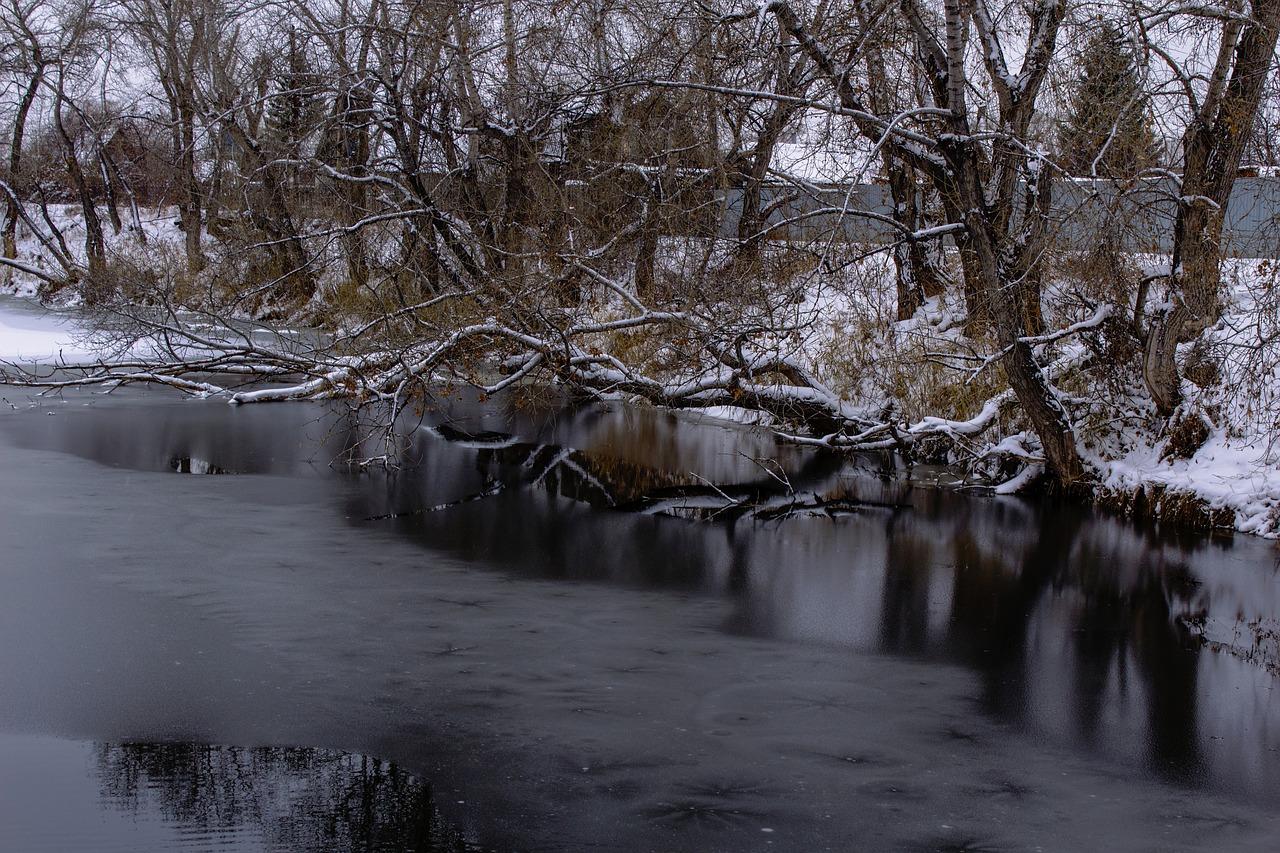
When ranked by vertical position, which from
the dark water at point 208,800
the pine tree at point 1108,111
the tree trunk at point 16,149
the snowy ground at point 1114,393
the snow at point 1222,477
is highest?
the tree trunk at point 16,149

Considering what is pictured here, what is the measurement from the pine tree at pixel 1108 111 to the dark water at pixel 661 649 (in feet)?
11.4

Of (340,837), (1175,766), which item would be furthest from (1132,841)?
(340,837)

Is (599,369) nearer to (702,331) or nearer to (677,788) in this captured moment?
(702,331)

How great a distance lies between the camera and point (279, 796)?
479 cm

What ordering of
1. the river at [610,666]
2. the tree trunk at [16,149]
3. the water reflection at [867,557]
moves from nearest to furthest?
the river at [610,666]
the water reflection at [867,557]
the tree trunk at [16,149]

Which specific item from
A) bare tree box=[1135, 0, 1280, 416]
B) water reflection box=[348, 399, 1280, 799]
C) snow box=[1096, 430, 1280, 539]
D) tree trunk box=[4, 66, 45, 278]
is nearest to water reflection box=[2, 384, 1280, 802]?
water reflection box=[348, 399, 1280, 799]

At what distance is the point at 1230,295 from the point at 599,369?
6.61m

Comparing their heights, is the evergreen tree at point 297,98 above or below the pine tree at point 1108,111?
above

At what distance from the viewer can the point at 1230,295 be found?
453 inches

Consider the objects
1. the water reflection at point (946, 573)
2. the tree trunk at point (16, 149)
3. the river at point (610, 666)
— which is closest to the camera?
the river at point (610, 666)

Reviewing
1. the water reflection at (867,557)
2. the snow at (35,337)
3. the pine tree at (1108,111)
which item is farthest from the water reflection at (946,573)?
the snow at (35,337)

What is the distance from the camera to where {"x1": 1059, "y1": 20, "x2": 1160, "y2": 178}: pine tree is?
1031 centimetres

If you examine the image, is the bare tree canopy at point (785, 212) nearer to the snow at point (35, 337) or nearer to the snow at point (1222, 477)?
the snow at point (1222, 477)

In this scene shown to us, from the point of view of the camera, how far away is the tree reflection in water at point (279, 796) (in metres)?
4.48
